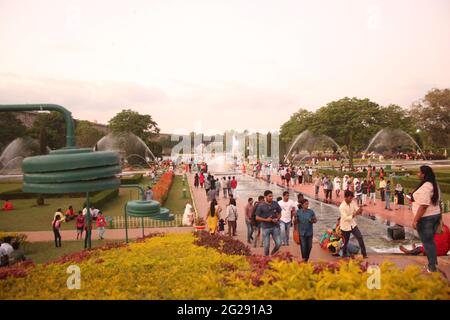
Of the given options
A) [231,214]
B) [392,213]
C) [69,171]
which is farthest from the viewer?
[392,213]

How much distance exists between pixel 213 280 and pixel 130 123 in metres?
68.3

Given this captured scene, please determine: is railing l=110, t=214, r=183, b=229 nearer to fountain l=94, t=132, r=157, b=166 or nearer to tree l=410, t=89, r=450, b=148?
tree l=410, t=89, r=450, b=148

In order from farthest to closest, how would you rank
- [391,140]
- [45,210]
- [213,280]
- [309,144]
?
[309,144] → [391,140] → [45,210] → [213,280]

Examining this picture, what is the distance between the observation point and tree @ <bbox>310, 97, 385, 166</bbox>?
4834cm

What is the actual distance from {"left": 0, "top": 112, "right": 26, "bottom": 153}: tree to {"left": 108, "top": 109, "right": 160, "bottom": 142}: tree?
Result: 18332 mm

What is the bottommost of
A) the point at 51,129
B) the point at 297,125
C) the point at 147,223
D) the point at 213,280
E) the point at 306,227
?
the point at 147,223

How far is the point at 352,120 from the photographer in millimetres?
48312

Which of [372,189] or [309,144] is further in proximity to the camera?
[309,144]

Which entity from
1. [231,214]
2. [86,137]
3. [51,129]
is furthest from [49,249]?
[86,137]

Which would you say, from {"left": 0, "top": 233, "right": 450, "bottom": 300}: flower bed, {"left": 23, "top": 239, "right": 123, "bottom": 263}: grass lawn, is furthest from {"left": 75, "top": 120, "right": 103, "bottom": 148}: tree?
{"left": 0, "top": 233, "right": 450, "bottom": 300}: flower bed

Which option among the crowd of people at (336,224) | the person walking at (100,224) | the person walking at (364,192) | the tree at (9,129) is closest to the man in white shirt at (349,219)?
the crowd of people at (336,224)

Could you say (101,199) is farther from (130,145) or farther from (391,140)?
(391,140)
